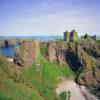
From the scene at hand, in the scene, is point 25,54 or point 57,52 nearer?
point 25,54

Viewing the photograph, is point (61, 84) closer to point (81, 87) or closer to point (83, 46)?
point (81, 87)

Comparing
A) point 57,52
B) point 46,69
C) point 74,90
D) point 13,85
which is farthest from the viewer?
point 57,52

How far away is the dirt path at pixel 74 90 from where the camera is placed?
9264cm

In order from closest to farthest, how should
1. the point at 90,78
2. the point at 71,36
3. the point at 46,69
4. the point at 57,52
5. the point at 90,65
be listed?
the point at 46,69, the point at 90,78, the point at 90,65, the point at 57,52, the point at 71,36

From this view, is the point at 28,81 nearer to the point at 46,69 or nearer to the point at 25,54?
the point at 25,54

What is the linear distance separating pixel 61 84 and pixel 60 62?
19549 millimetres

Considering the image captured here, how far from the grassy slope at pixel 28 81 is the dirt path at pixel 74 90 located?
2.59 m

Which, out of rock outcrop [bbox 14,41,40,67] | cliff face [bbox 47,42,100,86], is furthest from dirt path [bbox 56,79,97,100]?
rock outcrop [bbox 14,41,40,67]

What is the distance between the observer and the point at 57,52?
398 ft

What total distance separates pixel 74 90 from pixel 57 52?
28376mm

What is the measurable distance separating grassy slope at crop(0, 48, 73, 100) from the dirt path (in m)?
2.59

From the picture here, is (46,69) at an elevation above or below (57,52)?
below

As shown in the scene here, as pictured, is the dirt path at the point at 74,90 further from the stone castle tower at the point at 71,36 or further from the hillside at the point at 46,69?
the stone castle tower at the point at 71,36

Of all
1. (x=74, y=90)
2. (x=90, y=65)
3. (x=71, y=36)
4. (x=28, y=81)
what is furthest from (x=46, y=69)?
(x=71, y=36)
